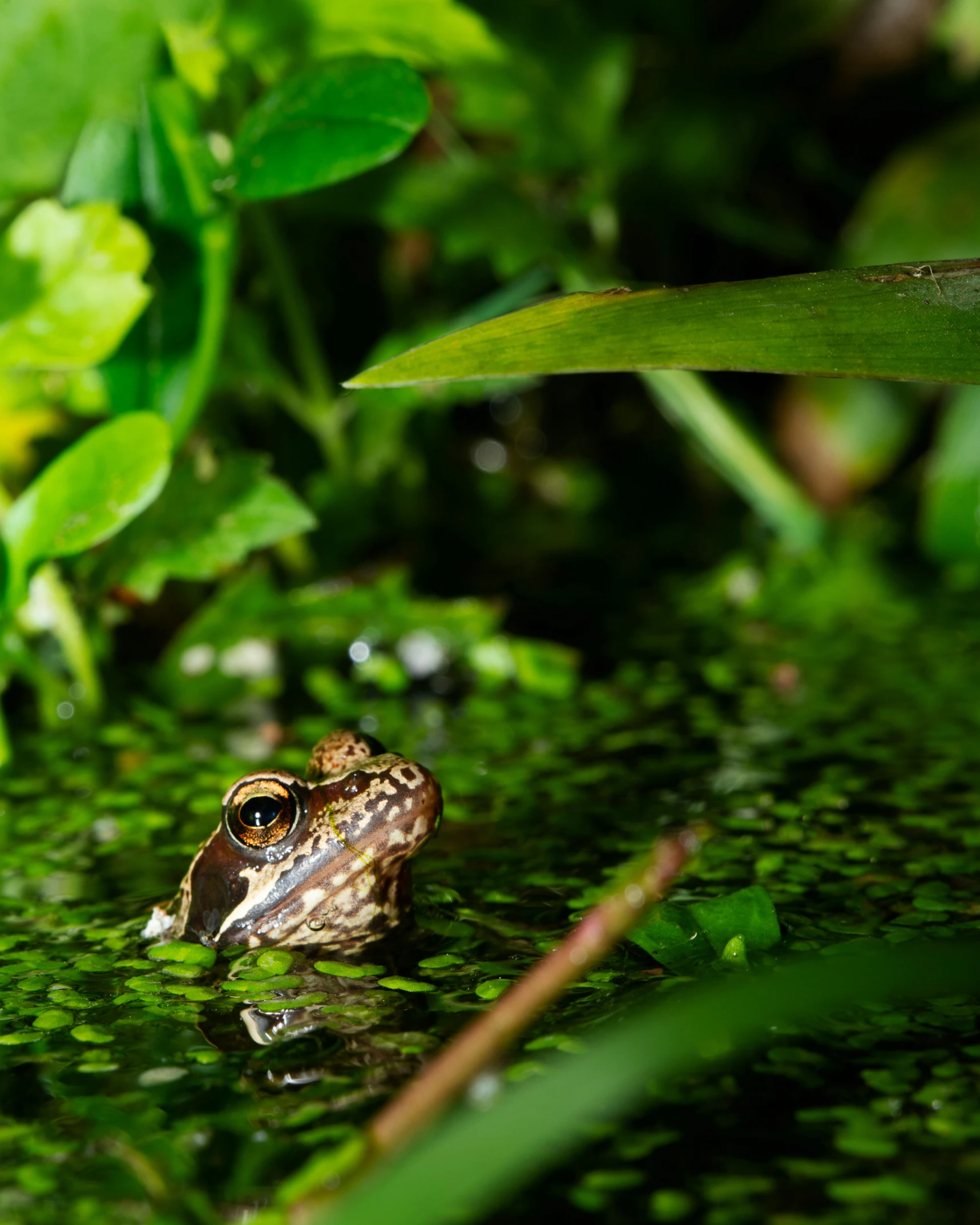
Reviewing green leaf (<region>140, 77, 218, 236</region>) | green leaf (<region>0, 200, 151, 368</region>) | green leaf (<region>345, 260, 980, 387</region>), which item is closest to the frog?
green leaf (<region>345, 260, 980, 387</region>)

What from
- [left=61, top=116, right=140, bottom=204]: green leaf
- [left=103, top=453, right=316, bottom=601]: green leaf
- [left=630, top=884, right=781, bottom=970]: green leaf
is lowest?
[left=630, top=884, right=781, bottom=970]: green leaf

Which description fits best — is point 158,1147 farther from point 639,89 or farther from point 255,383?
point 639,89

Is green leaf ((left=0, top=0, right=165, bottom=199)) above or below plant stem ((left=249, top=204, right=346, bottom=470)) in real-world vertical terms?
above

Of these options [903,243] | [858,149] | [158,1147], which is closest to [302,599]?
[158,1147]

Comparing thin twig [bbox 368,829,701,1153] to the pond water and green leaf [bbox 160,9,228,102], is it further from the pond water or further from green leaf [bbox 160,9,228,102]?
green leaf [bbox 160,9,228,102]

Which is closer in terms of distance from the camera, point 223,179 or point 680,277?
point 223,179

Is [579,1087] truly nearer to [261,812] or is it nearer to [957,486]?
[261,812]
